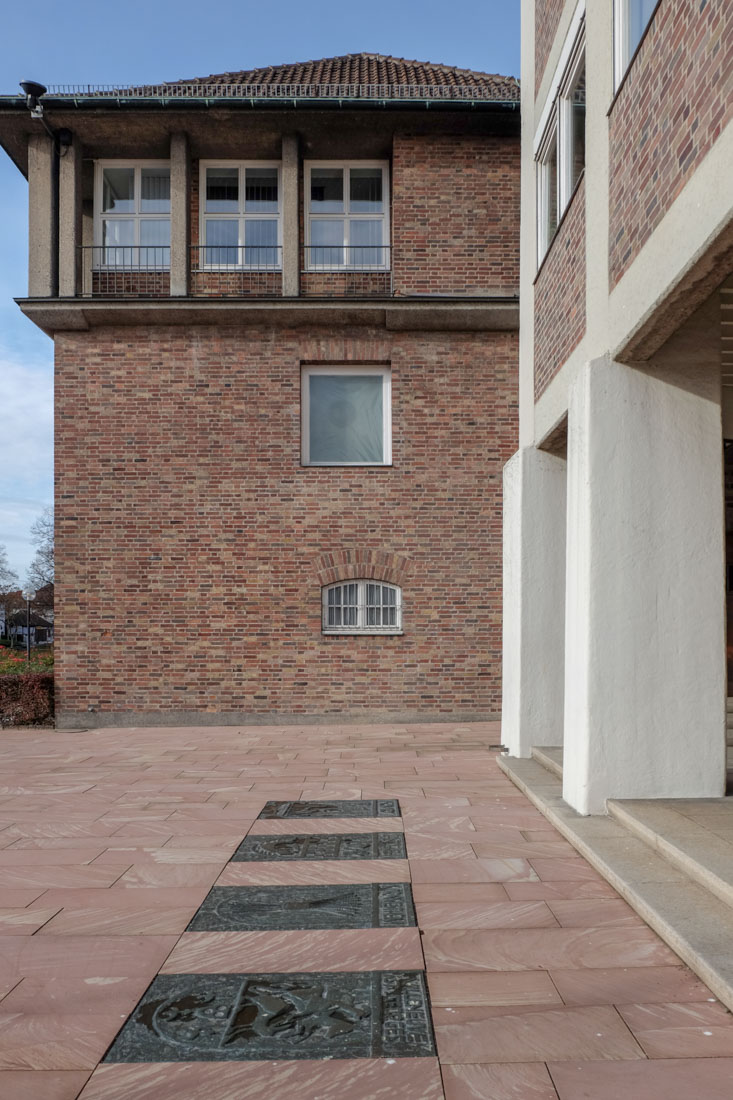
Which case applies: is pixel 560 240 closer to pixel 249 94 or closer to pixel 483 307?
pixel 483 307

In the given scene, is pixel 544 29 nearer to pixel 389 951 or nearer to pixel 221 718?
pixel 389 951

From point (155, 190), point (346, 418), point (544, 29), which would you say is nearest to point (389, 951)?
point (544, 29)

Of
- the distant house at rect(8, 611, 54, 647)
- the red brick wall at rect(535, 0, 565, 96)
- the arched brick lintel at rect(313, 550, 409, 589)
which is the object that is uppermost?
the red brick wall at rect(535, 0, 565, 96)

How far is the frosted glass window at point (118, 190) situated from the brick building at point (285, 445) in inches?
28.3

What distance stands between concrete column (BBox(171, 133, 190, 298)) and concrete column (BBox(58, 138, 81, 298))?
149cm

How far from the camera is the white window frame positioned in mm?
13578

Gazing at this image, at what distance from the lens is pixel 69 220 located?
13.7 meters

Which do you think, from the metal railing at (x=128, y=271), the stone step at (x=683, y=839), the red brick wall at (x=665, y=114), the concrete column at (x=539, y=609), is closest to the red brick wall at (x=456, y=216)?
the metal railing at (x=128, y=271)

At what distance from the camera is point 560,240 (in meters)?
8.04

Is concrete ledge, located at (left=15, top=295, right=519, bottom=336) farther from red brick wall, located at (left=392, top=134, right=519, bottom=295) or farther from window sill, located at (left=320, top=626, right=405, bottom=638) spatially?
window sill, located at (left=320, top=626, right=405, bottom=638)

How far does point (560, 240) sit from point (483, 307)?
5.38m

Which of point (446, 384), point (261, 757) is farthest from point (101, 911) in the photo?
point (446, 384)

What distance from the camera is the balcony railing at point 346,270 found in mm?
13883

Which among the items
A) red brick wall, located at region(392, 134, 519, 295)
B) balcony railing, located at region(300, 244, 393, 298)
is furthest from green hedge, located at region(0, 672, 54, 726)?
red brick wall, located at region(392, 134, 519, 295)
